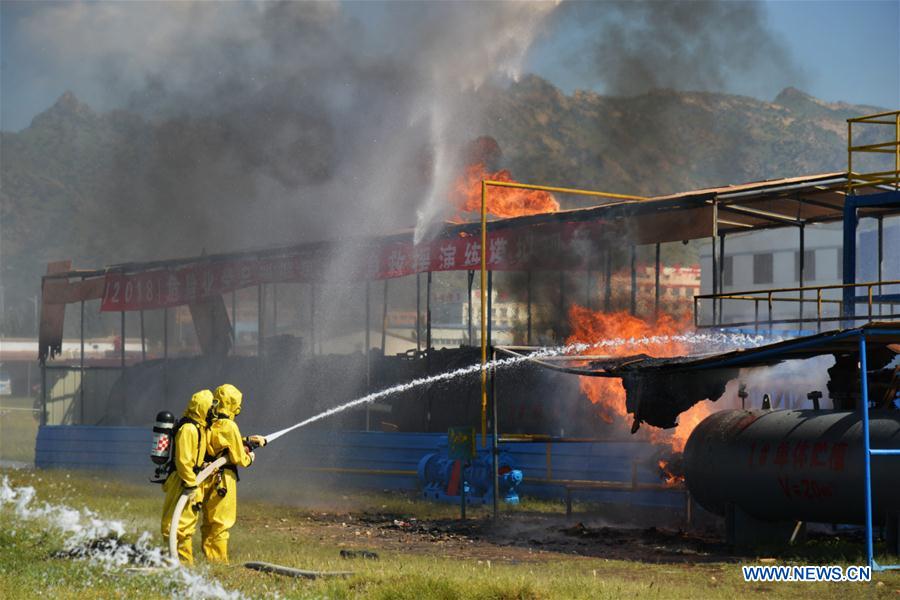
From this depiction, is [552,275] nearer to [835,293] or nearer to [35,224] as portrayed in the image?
[835,293]

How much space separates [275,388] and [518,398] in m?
8.04

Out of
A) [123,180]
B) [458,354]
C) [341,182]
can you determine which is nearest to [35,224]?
[123,180]

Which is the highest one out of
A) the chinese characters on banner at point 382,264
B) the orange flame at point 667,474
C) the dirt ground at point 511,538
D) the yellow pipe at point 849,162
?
the yellow pipe at point 849,162

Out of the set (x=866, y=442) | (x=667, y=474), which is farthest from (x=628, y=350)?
(x=866, y=442)

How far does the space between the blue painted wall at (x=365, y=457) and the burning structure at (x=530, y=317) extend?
42cm

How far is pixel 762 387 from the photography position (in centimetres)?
1728

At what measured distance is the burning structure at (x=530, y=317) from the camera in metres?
15.0

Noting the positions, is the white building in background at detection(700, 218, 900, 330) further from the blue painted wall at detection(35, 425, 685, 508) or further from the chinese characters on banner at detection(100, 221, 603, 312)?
the blue painted wall at detection(35, 425, 685, 508)

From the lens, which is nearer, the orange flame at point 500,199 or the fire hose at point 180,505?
the fire hose at point 180,505

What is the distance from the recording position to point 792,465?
1300 centimetres

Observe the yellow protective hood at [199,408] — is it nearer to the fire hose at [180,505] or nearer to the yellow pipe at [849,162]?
the fire hose at [180,505]

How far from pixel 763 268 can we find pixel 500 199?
40044mm

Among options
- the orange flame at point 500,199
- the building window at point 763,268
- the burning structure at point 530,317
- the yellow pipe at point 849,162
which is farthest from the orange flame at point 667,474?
the building window at point 763,268

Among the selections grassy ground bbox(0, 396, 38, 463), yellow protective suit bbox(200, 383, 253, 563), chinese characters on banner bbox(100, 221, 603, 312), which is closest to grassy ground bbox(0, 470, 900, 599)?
yellow protective suit bbox(200, 383, 253, 563)
